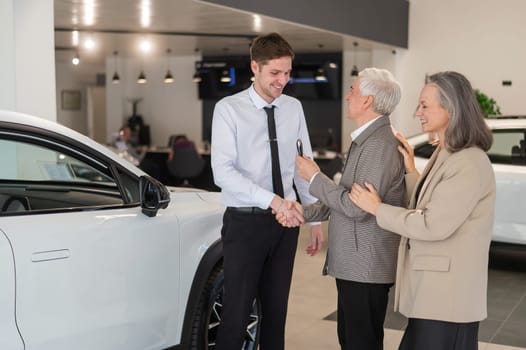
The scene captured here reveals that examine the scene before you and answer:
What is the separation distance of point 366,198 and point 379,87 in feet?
1.46

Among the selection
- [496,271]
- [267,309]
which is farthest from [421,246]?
[496,271]

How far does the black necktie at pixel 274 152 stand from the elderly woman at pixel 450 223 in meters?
0.60

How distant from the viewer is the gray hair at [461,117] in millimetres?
2568

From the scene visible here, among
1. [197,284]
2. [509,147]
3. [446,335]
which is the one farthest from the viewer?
[509,147]

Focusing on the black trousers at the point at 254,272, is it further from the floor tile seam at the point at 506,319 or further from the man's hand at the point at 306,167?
the floor tile seam at the point at 506,319

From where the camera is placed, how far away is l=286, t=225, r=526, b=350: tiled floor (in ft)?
15.6

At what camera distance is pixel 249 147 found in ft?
10.4

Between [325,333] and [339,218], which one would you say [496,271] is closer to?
[325,333]

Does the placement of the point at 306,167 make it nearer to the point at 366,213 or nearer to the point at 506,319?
the point at 366,213

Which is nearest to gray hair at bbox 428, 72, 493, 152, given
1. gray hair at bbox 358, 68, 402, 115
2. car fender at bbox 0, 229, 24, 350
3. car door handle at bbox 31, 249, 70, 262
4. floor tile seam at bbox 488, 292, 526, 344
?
gray hair at bbox 358, 68, 402, 115

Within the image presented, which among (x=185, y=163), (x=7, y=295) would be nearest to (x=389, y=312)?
(x=7, y=295)

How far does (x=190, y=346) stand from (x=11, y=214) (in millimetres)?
1164

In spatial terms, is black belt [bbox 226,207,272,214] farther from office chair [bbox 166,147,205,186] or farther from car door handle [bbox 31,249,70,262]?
office chair [bbox 166,147,205,186]

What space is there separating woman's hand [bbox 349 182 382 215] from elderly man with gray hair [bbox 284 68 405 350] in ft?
0.17
